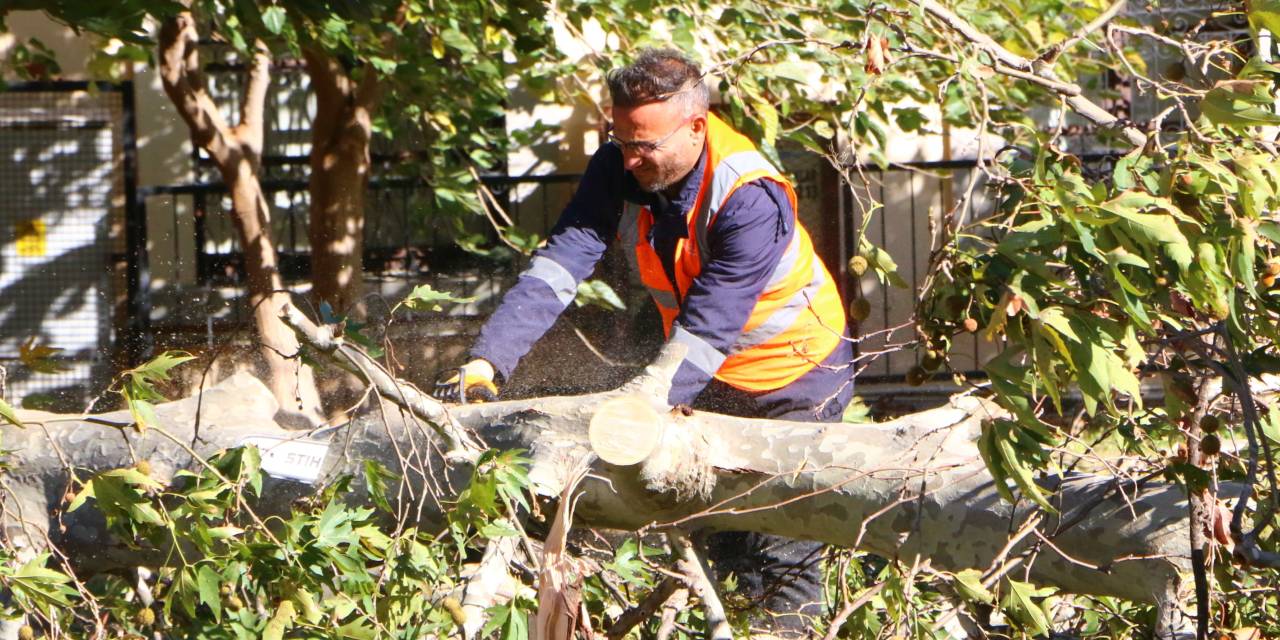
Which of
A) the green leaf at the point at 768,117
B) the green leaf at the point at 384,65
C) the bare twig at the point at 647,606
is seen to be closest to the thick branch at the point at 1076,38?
the bare twig at the point at 647,606

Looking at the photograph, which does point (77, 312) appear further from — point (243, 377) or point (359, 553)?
point (359, 553)

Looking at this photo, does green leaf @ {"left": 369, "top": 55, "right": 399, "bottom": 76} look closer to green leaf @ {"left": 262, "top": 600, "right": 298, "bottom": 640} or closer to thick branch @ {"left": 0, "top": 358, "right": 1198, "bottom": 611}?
thick branch @ {"left": 0, "top": 358, "right": 1198, "bottom": 611}

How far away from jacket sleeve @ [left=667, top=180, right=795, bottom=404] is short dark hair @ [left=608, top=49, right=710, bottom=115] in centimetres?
30

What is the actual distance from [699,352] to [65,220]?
22.4ft

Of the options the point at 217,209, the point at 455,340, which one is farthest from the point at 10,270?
the point at 455,340

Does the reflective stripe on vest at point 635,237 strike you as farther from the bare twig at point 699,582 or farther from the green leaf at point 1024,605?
the green leaf at point 1024,605

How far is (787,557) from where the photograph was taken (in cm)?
409

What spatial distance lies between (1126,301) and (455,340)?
6374mm

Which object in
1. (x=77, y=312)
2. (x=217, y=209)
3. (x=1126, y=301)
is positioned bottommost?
(x=77, y=312)

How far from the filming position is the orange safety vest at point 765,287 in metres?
3.81

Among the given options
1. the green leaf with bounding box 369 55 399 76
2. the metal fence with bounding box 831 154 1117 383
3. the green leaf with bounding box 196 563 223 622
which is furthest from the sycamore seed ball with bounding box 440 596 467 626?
the metal fence with bounding box 831 154 1117 383

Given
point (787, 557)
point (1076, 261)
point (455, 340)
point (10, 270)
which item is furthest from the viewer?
point (10, 270)

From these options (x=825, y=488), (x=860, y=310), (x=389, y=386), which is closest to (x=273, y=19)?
(x=389, y=386)

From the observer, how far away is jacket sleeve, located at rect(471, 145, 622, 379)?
3.62 metres
